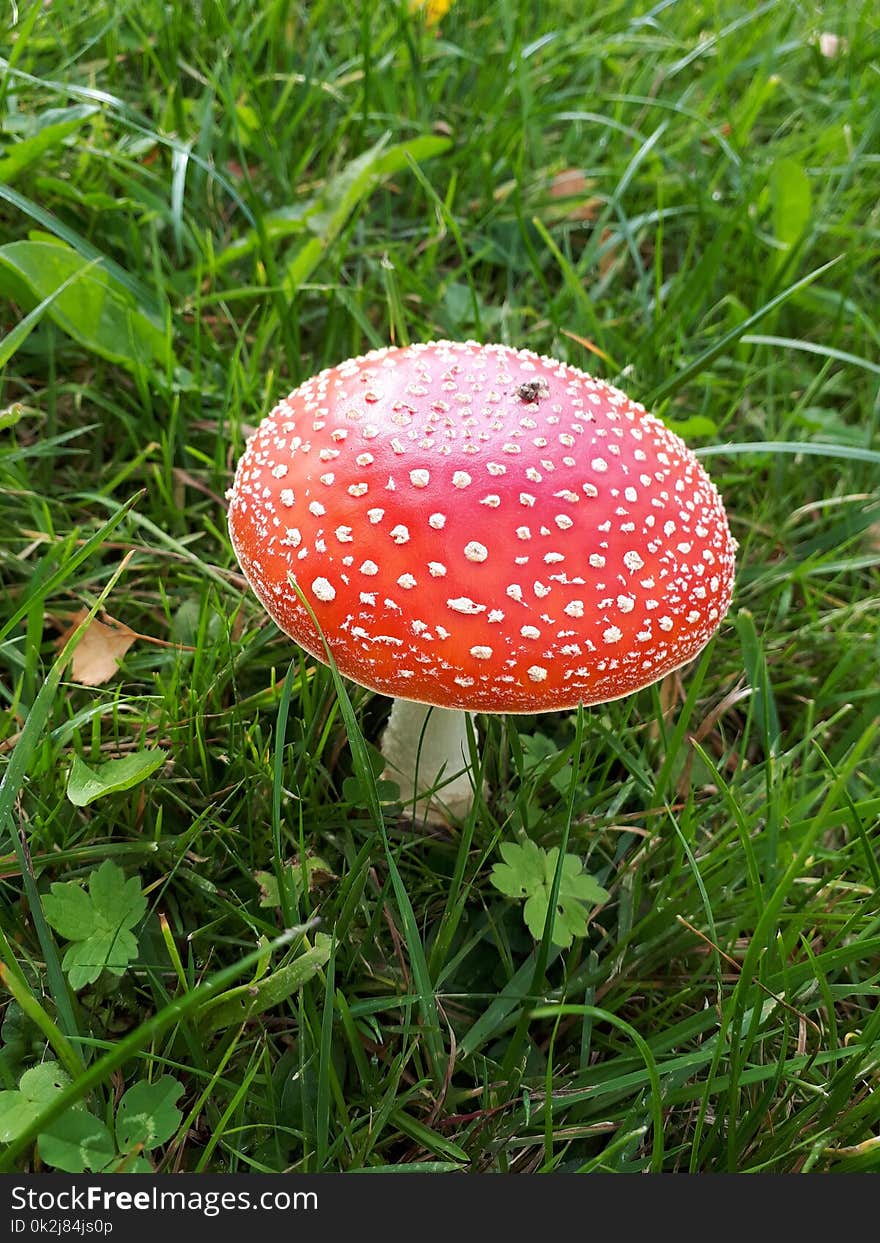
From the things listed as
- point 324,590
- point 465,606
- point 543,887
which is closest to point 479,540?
point 465,606

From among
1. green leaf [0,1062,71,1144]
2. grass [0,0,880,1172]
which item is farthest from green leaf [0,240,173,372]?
green leaf [0,1062,71,1144]

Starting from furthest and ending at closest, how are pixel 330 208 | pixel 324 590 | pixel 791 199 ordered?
pixel 791 199
pixel 330 208
pixel 324 590

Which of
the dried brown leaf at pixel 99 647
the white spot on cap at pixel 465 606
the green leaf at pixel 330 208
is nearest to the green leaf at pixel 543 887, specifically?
the white spot on cap at pixel 465 606

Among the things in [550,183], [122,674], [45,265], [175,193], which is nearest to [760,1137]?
[122,674]

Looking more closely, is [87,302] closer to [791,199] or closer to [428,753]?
[428,753]

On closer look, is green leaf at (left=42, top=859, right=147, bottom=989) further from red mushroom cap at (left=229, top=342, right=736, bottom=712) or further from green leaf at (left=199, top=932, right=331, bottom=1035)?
red mushroom cap at (left=229, top=342, right=736, bottom=712)

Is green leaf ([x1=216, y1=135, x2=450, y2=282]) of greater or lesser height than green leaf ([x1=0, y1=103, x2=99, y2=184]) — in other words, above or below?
below
